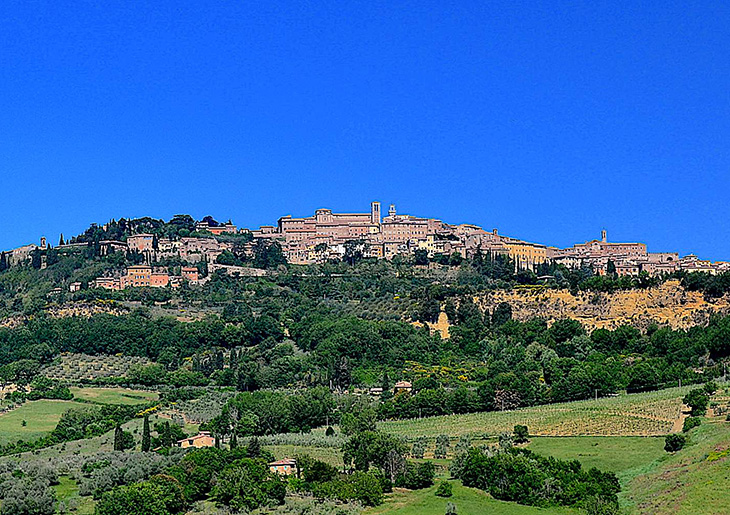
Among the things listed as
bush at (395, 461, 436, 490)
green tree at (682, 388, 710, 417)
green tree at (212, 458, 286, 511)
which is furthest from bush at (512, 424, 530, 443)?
green tree at (212, 458, 286, 511)

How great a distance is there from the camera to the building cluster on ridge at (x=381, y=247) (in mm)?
105625

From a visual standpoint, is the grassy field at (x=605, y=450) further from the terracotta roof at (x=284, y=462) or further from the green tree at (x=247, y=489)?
the green tree at (x=247, y=489)

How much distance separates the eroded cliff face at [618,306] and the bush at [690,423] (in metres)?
29.3

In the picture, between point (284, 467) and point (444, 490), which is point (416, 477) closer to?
point (444, 490)

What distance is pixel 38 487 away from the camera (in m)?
32.6

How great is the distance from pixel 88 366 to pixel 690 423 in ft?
155

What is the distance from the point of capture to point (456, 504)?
108ft

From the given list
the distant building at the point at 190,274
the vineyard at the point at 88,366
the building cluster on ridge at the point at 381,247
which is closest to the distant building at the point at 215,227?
the building cluster on ridge at the point at 381,247

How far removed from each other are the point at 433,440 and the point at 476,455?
811 cm

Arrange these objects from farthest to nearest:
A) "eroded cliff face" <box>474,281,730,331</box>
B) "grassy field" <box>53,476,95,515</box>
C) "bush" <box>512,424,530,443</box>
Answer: "eroded cliff face" <box>474,281,730,331</box> < "bush" <box>512,424,530,443</box> < "grassy field" <box>53,476,95,515</box>

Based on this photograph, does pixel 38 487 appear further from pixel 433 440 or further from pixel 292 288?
pixel 292 288

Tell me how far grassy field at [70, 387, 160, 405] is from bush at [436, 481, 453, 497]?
1188 inches

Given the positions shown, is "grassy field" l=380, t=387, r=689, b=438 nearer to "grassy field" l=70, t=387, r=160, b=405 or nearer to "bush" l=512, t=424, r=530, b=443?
"bush" l=512, t=424, r=530, b=443

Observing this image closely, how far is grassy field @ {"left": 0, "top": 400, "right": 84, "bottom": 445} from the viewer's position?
50.0 meters
